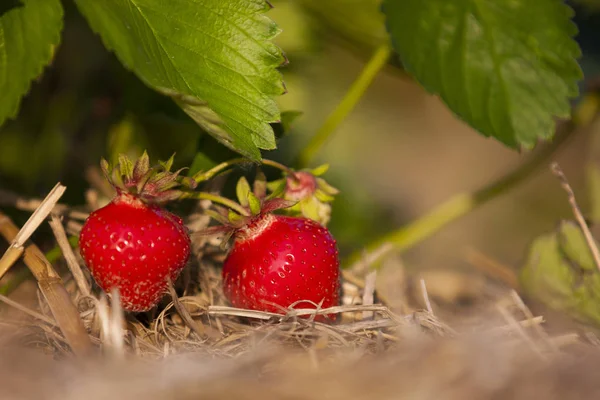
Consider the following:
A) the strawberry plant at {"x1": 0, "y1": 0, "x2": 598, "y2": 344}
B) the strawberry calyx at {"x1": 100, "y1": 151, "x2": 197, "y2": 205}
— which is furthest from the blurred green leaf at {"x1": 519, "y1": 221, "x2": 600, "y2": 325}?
the strawberry calyx at {"x1": 100, "y1": 151, "x2": 197, "y2": 205}

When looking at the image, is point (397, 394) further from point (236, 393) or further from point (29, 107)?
point (29, 107)

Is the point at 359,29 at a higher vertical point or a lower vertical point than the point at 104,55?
higher

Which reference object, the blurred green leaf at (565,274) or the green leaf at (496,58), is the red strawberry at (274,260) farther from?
the blurred green leaf at (565,274)

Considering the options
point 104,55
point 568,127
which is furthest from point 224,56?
point 568,127

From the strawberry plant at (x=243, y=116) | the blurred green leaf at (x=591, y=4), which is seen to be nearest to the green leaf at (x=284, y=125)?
the strawberry plant at (x=243, y=116)

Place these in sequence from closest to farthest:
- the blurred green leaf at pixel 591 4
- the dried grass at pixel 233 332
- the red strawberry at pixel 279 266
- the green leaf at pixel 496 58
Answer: the dried grass at pixel 233 332 → the red strawberry at pixel 279 266 → the green leaf at pixel 496 58 → the blurred green leaf at pixel 591 4

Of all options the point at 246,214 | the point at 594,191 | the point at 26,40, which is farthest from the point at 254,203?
the point at 594,191
